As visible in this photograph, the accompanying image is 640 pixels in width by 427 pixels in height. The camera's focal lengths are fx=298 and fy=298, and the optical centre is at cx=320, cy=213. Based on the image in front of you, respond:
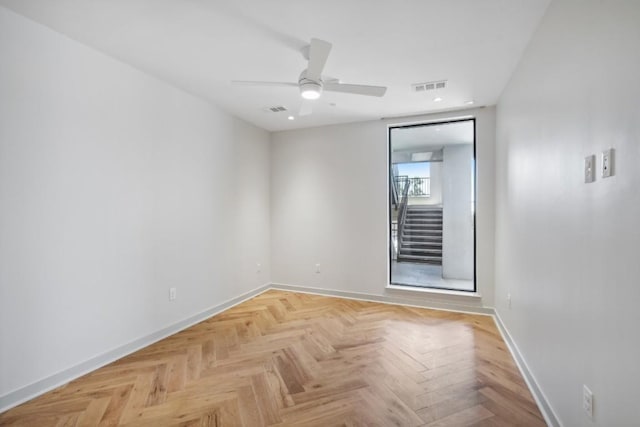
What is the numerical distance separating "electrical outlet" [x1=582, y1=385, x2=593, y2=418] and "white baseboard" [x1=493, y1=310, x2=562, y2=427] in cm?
42

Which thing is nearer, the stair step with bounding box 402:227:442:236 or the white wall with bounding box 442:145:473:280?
the white wall with bounding box 442:145:473:280

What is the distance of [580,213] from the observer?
146 centimetres

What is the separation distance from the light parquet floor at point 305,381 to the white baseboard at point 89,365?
0.06 meters

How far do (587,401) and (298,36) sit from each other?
2754 mm

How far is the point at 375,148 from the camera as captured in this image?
4387 mm

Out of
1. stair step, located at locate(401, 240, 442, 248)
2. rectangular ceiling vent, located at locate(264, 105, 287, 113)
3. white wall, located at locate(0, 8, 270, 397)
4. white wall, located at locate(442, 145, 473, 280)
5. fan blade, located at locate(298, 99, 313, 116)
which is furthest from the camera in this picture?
stair step, located at locate(401, 240, 442, 248)

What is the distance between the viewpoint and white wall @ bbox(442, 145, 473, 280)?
408 centimetres

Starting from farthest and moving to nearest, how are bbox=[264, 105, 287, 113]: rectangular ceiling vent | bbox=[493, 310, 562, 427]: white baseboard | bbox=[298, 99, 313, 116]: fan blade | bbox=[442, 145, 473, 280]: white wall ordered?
bbox=[442, 145, 473, 280]: white wall, bbox=[264, 105, 287, 113]: rectangular ceiling vent, bbox=[298, 99, 313, 116]: fan blade, bbox=[493, 310, 562, 427]: white baseboard

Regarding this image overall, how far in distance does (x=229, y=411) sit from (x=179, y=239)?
1.95 metres

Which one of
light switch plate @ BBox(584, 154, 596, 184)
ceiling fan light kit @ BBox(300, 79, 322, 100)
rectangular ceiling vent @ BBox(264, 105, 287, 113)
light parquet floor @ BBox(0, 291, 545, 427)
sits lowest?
light parquet floor @ BBox(0, 291, 545, 427)

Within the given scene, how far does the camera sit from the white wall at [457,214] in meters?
4.08

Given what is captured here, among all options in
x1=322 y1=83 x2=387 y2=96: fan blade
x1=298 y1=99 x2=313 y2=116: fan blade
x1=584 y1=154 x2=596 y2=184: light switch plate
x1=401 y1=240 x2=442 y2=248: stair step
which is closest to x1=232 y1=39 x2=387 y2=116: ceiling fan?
x1=322 y1=83 x2=387 y2=96: fan blade

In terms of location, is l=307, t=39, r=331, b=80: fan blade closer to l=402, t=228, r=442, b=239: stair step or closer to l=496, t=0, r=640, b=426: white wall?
l=496, t=0, r=640, b=426: white wall

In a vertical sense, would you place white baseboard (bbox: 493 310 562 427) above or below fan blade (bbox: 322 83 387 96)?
below
